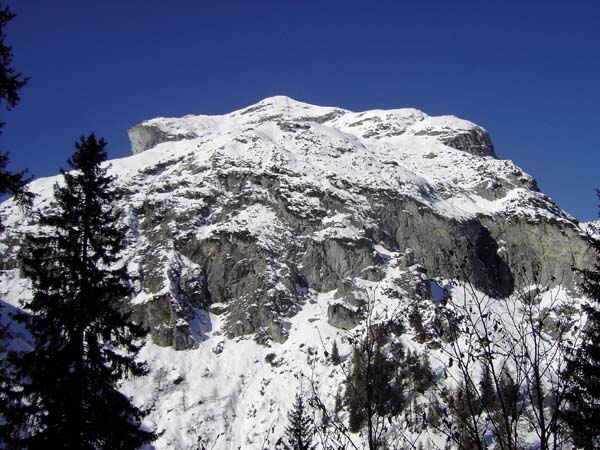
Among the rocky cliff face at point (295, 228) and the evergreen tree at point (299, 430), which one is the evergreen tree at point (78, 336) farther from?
the rocky cliff face at point (295, 228)

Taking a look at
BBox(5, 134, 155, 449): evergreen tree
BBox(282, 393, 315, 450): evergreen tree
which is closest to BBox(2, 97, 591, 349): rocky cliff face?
BBox(282, 393, 315, 450): evergreen tree

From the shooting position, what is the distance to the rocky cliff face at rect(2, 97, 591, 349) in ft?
428

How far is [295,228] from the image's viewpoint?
151 meters

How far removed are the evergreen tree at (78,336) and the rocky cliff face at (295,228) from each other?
4118 inches

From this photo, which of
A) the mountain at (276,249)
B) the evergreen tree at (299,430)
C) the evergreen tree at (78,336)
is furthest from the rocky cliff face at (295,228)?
the evergreen tree at (78,336)

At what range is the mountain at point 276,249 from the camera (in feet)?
350

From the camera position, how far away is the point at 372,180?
169 meters

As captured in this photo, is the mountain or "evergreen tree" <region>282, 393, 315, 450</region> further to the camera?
the mountain

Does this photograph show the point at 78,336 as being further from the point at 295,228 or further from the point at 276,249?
the point at 295,228

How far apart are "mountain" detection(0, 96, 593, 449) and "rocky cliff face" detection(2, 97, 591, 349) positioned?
43 cm

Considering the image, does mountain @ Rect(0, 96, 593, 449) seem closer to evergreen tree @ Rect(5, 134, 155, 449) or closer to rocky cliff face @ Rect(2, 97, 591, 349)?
rocky cliff face @ Rect(2, 97, 591, 349)

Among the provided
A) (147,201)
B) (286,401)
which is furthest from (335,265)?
(147,201)

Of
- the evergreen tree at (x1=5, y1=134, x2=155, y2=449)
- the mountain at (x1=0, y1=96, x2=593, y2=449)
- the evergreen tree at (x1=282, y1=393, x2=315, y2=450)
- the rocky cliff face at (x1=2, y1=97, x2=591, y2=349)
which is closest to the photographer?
the evergreen tree at (x1=5, y1=134, x2=155, y2=449)

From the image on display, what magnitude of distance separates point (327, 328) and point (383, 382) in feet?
369
